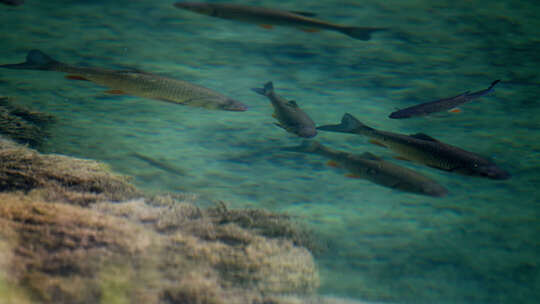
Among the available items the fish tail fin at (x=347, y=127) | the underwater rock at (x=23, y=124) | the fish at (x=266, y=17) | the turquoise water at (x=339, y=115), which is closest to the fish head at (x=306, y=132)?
the fish tail fin at (x=347, y=127)

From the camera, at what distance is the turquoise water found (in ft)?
25.6

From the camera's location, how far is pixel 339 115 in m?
11.6

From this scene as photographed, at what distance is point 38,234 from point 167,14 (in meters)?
7.52

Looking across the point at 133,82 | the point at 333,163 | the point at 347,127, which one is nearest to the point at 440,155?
the point at 347,127

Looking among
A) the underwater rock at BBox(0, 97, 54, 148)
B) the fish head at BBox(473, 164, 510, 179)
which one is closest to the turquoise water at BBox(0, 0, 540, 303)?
the underwater rock at BBox(0, 97, 54, 148)

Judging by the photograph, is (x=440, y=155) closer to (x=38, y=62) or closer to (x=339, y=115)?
(x=38, y=62)

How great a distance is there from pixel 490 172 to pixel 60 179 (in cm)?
540

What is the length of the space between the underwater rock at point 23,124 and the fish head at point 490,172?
8.95 meters

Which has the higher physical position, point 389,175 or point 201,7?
point 201,7

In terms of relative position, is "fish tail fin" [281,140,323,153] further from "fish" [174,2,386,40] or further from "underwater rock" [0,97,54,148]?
"underwater rock" [0,97,54,148]

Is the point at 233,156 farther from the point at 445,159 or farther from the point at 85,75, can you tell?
the point at 445,159

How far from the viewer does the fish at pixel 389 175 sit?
4250 mm

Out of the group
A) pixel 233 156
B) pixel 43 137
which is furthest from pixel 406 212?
pixel 43 137

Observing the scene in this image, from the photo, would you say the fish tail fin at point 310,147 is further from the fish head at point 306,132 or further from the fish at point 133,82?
the fish at point 133,82
